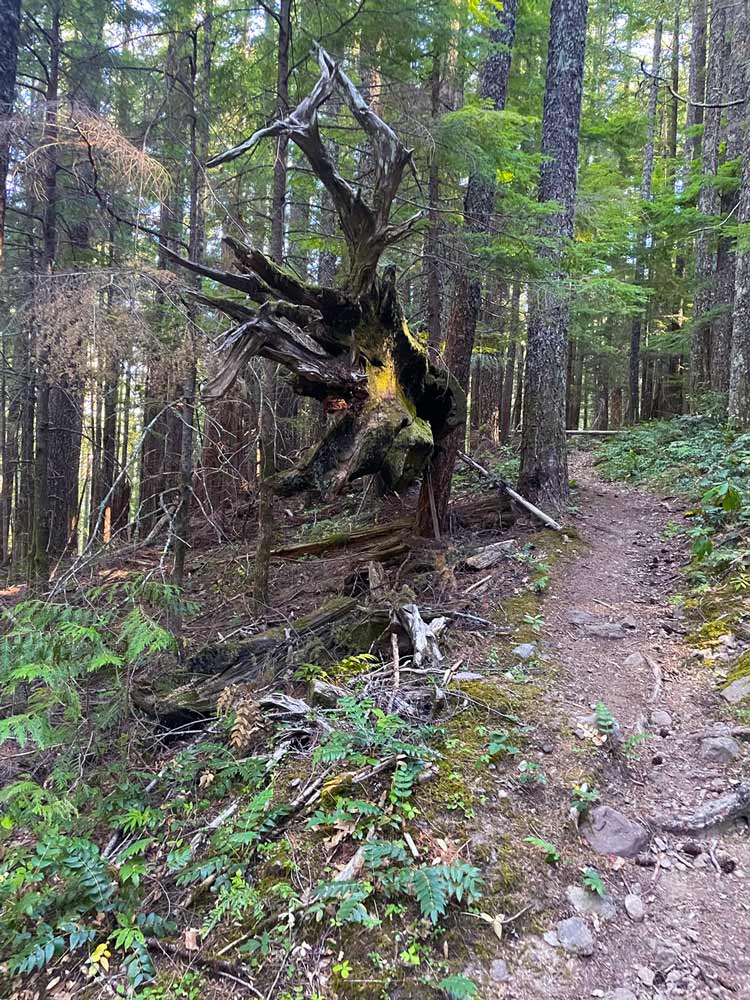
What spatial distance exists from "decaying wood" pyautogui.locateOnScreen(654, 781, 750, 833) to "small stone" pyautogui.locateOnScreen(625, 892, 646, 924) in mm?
543

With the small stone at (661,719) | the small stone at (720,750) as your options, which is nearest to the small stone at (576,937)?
the small stone at (720,750)

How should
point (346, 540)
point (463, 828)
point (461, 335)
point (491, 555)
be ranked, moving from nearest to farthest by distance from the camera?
point (463, 828), point (491, 555), point (461, 335), point (346, 540)

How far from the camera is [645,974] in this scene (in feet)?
7.96

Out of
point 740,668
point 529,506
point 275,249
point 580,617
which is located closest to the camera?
point 740,668

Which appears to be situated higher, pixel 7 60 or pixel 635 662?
pixel 7 60

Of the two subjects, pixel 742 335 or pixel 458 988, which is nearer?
pixel 458 988

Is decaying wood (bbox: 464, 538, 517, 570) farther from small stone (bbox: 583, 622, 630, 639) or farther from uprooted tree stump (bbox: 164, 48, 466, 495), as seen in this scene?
uprooted tree stump (bbox: 164, 48, 466, 495)

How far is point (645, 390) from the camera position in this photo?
2514 cm

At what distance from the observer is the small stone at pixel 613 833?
3072mm

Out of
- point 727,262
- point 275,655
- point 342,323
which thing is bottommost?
point 275,655

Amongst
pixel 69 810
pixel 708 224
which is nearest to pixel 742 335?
pixel 708 224

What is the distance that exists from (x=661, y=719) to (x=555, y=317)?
19.0 feet

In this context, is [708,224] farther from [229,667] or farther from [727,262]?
[229,667]

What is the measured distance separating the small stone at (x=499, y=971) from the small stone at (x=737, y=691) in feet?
8.80
